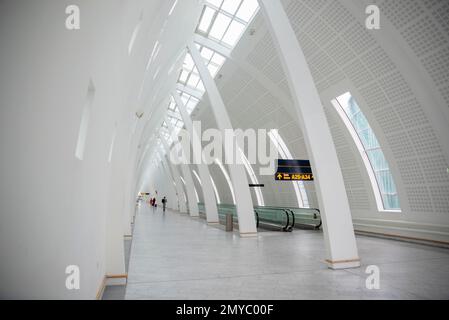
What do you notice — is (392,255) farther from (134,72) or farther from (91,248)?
(134,72)

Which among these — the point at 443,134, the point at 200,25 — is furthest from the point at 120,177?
the point at 200,25

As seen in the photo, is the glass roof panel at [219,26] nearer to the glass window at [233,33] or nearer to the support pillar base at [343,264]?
the glass window at [233,33]

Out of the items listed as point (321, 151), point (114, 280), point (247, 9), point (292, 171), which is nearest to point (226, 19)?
point (247, 9)

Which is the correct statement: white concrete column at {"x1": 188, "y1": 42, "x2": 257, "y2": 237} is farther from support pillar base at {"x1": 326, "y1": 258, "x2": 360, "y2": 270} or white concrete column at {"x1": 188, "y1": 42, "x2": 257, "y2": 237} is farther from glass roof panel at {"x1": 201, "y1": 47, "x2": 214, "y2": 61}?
support pillar base at {"x1": 326, "y1": 258, "x2": 360, "y2": 270}

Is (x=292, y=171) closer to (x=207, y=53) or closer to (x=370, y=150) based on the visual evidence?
(x=370, y=150)

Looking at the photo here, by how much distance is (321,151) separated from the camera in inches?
303

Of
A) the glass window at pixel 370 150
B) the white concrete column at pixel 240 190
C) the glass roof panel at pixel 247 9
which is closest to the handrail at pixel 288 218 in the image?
the white concrete column at pixel 240 190

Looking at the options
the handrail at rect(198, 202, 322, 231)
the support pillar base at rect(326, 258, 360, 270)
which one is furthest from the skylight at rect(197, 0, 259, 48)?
the support pillar base at rect(326, 258, 360, 270)

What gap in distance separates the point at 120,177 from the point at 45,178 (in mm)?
4928

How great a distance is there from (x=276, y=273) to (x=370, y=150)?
29.5 ft

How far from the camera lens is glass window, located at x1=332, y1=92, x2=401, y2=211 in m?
12.7

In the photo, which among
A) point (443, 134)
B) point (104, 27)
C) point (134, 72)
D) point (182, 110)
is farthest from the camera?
point (182, 110)

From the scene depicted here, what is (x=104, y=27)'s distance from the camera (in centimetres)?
297
